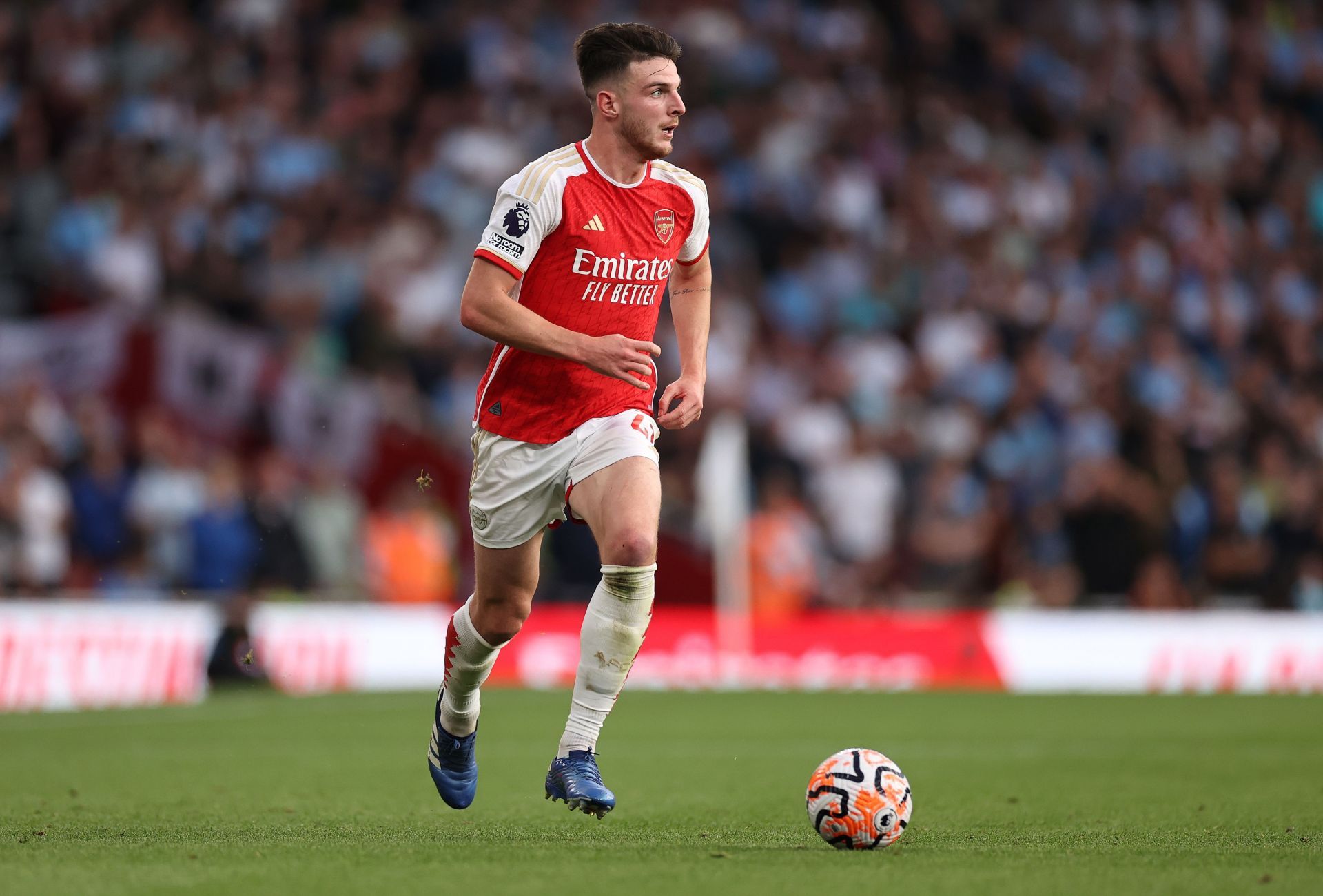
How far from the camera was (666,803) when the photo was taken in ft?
24.8

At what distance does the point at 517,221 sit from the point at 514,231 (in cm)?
4

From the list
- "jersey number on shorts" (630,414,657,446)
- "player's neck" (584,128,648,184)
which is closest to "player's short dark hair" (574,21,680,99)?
"player's neck" (584,128,648,184)

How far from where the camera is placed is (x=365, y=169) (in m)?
18.3

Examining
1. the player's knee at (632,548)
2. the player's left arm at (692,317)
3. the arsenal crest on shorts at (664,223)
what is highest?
the arsenal crest on shorts at (664,223)

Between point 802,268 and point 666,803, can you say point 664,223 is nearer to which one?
point 666,803

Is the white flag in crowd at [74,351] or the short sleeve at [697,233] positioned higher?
the white flag in crowd at [74,351]

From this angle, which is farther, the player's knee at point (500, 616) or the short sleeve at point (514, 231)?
the player's knee at point (500, 616)

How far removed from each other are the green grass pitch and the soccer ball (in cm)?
10

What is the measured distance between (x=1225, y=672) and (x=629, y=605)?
11398mm

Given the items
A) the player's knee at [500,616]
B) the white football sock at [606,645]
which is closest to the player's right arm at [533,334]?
the white football sock at [606,645]

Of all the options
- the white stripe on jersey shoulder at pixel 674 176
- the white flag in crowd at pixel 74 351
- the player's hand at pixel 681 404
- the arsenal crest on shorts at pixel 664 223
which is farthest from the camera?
the white flag in crowd at pixel 74 351

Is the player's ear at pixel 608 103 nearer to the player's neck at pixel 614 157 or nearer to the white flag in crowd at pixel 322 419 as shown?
the player's neck at pixel 614 157

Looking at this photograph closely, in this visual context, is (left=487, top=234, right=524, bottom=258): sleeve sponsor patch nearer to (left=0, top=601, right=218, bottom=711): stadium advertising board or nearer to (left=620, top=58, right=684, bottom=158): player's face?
(left=620, top=58, right=684, bottom=158): player's face

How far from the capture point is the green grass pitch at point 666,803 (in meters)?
5.12
